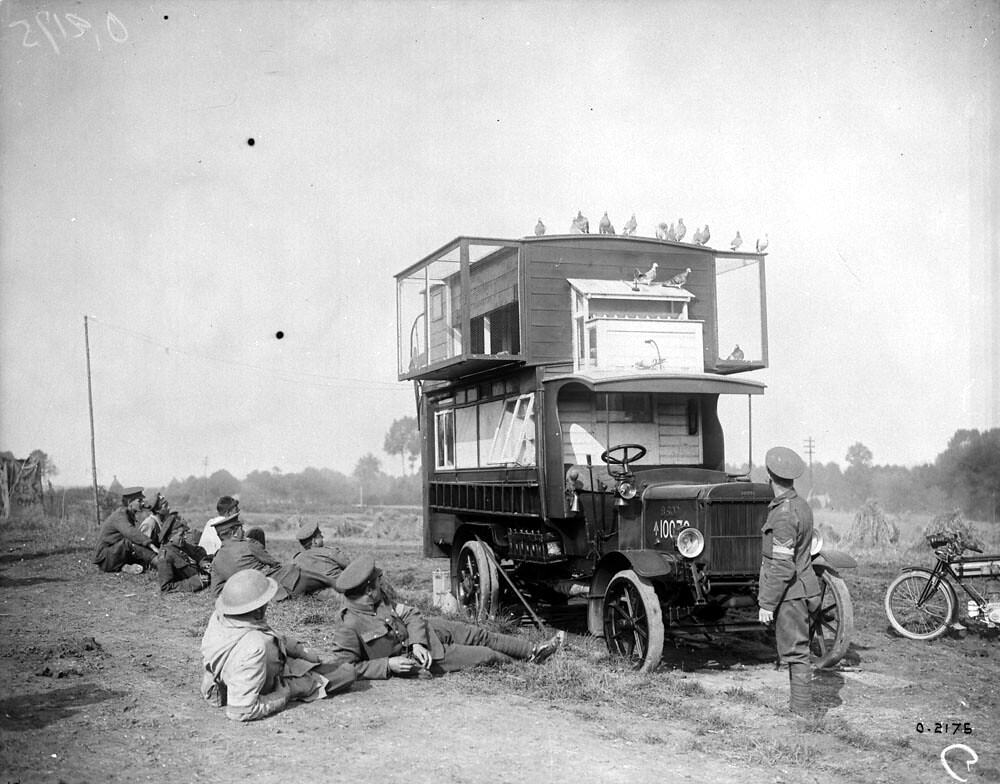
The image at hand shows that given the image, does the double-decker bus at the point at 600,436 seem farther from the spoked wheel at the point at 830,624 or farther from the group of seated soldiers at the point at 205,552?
the group of seated soldiers at the point at 205,552

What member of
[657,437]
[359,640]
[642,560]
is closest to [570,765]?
[359,640]

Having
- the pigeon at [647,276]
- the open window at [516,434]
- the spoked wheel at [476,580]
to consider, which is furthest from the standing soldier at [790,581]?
the spoked wheel at [476,580]

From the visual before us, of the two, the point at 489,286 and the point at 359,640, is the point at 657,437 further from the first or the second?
the point at 359,640

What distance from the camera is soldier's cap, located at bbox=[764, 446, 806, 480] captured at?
771 centimetres

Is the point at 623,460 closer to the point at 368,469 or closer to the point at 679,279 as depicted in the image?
the point at 679,279

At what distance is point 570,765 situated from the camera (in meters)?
5.73

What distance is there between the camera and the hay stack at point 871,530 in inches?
1022

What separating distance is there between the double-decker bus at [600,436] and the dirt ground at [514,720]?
720mm

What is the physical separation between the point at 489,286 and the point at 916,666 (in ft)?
22.6

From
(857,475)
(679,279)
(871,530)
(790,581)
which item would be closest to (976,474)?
(871,530)

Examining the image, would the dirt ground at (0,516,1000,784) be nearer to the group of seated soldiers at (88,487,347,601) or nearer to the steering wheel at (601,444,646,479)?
the group of seated soldiers at (88,487,347,601)

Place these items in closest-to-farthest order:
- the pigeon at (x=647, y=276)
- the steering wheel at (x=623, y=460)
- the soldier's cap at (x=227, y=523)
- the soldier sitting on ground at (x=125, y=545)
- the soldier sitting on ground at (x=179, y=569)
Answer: the steering wheel at (x=623, y=460) < the pigeon at (x=647, y=276) < the soldier's cap at (x=227, y=523) < the soldier sitting on ground at (x=179, y=569) < the soldier sitting on ground at (x=125, y=545)

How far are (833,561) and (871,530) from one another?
59.9 feet

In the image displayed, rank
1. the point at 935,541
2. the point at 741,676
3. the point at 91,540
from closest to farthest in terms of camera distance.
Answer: the point at 741,676
the point at 935,541
the point at 91,540
